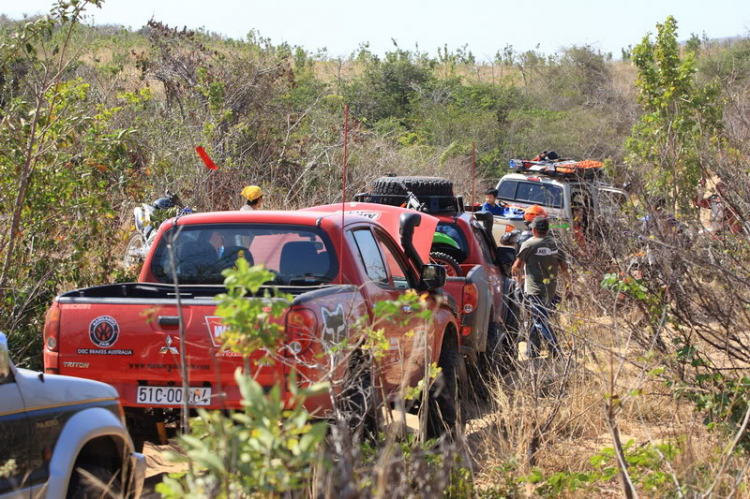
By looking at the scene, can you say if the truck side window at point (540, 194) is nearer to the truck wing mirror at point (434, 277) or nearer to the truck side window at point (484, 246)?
the truck side window at point (484, 246)

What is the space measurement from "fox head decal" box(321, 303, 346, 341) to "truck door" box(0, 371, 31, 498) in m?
1.50

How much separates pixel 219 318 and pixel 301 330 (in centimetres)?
46

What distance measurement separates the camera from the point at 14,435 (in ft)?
12.5

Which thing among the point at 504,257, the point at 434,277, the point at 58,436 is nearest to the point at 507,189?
the point at 504,257

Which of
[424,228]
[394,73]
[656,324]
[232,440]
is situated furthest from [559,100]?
[232,440]

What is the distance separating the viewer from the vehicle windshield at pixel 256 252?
5824 mm

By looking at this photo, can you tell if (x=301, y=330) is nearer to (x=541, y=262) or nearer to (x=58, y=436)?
(x=58, y=436)

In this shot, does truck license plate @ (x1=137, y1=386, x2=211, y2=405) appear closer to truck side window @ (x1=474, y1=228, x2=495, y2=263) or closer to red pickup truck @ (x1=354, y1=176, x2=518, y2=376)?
red pickup truck @ (x1=354, y1=176, x2=518, y2=376)

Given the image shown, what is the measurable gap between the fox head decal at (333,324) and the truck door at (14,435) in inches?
59.1

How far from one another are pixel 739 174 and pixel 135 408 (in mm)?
4217

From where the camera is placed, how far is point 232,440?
2.50 m

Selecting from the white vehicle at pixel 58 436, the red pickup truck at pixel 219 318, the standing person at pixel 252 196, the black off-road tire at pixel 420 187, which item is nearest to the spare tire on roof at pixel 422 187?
the black off-road tire at pixel 420 187

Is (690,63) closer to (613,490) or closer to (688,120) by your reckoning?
(688,120)

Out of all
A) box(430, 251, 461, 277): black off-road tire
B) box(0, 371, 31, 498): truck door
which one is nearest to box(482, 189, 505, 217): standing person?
box(430, 251, 461, 277): black off-road tire
